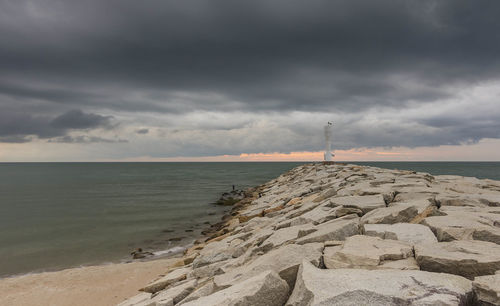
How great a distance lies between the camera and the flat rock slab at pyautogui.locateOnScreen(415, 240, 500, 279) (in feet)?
8.47

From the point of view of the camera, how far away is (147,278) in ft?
26.1

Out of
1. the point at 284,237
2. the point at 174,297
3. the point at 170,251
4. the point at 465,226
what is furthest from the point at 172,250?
the point at 465,226

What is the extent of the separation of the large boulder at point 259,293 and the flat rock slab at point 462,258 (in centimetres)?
142

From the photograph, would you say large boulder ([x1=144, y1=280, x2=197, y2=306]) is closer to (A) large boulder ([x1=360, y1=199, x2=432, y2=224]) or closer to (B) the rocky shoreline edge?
(B) the rocky shoreline edge

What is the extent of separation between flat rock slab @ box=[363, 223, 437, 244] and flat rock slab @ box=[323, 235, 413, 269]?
0.29 metres

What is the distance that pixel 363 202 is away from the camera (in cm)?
582

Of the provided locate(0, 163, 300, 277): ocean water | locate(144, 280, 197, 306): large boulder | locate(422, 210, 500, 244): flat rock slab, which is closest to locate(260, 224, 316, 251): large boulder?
locate(144, 280, 197, 306): large boulder

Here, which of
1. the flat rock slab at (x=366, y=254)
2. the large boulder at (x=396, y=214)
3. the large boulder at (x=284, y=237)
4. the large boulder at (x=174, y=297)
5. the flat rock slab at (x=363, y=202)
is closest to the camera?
the flat rock slab at (x=366, y=254)

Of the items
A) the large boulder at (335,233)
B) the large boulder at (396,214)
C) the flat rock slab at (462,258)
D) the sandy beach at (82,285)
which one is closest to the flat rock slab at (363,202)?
the large boulder at (396,214)

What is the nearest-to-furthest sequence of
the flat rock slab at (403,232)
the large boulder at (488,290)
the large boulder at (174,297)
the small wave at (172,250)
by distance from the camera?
the large boulder at (488,290) → the flat rock slab at (403,232) → the large boulder at (174,297) → the small wave at (172,250)

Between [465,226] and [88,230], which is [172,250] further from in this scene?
[465,226]

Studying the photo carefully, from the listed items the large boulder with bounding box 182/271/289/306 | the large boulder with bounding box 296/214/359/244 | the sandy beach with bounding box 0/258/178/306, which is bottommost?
the sandy beach with bounding box 0/258/178/306

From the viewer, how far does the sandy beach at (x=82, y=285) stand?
7055 mm

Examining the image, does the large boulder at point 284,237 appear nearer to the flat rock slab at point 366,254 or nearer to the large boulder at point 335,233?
the large boulder at point 335,233
